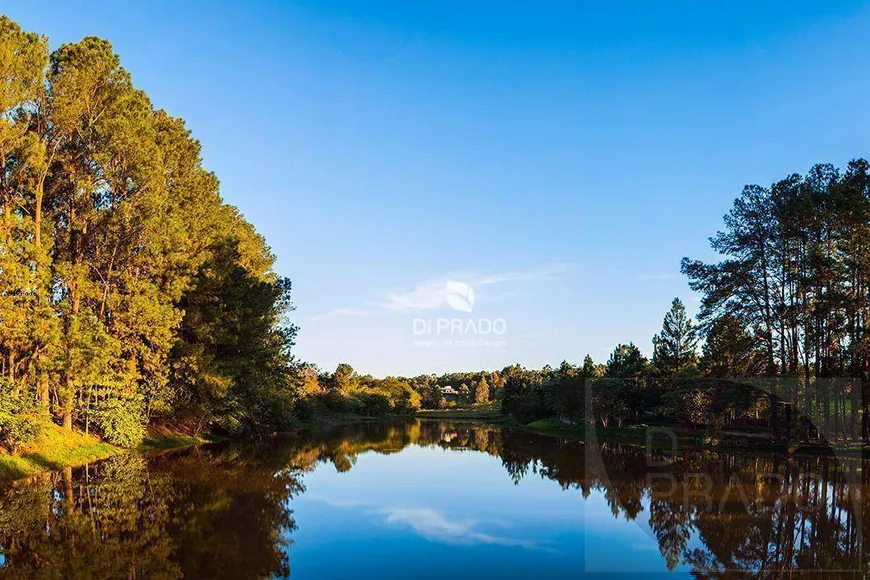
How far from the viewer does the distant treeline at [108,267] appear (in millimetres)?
22672

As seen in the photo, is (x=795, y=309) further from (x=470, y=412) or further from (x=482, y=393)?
(x=482, y=393)

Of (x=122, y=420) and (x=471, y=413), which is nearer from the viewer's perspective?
(x=122, y=420)

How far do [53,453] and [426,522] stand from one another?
1755cm

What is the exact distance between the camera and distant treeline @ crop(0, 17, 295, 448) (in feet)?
74.4

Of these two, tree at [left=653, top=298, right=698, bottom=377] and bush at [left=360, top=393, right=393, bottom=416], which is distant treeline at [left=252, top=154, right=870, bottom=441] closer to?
Answer: tree at [left=653, top=298, right=698, bottom=377]

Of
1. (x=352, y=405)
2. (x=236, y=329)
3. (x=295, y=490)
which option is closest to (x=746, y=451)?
(x=295, y=490)

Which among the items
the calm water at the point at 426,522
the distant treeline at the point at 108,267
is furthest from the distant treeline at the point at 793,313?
the distant treeline at the point at 108,267

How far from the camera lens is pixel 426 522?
48.3 feet

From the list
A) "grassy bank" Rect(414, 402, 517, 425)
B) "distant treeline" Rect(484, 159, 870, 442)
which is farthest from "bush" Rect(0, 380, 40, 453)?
"grassy bank" Rect(414, 402, 517, 425)

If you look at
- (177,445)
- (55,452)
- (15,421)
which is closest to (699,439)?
(177,445)

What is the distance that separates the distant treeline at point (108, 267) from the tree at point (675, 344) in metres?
39.9

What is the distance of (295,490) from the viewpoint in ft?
62.0

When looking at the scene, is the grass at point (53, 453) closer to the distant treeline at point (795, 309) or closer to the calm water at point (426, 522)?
the calm water at point (426, 522)

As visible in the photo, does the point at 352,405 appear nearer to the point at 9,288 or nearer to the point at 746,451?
the point at 746,451
